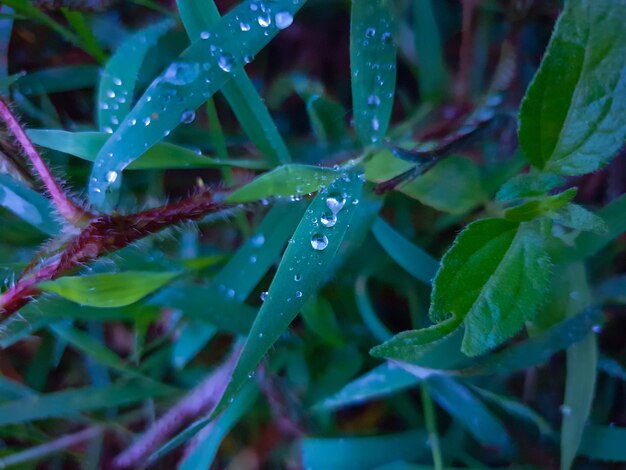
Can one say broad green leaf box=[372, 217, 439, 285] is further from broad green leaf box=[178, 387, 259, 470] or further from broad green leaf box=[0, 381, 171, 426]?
broad green leaf box=[0, 381, 171, 426]

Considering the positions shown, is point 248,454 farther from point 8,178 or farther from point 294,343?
point 8,178

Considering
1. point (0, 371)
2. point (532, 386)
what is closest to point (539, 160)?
point (532, 386)

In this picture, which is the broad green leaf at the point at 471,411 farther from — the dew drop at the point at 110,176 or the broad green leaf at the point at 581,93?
the dew drop at the point at 110,176

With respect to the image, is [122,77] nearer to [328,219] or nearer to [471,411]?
[328,219]

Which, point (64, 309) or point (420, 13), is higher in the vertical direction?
point (420, 13)

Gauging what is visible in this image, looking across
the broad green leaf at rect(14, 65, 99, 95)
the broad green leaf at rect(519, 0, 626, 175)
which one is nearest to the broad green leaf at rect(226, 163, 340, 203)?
the broad green leaf at rect(519, 0, 626, 175)

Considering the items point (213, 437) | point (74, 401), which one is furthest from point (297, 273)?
point (74, 401)

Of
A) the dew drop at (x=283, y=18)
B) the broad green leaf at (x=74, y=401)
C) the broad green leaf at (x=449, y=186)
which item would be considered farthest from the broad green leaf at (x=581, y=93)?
the broad green leaf at (x=74, y=401)
